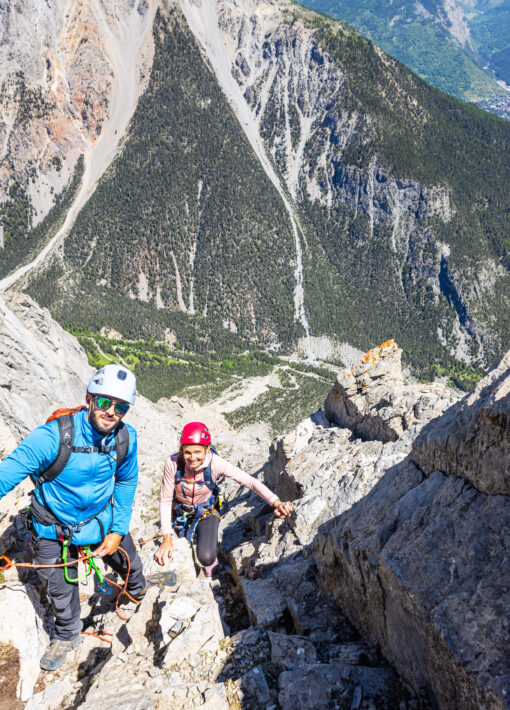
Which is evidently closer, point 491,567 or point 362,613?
point 491,567

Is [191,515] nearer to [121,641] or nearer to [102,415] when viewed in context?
[121,641]

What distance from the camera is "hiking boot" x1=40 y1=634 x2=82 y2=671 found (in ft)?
27.7

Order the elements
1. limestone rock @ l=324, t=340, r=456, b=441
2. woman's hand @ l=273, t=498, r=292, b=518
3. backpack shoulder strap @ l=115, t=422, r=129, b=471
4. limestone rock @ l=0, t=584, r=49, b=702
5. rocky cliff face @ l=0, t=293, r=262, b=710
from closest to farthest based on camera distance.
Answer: rocky cliff face @ l=0, t=293, r=262, b=710 → limestone rock @ l=0, t=584, r=49, b=702 → backpack shoulder strap @ l=115, t=422, r=129, b=471 → woman's hand @ l=273, t=498, r=292, b=518 → limestone rock @ l=324, t=340, r=456, b=441

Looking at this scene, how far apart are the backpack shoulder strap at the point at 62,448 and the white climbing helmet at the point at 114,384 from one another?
2.05ft

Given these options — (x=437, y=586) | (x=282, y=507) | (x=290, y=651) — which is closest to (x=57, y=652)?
(x=290, y=651)

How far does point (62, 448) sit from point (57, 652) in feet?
13.9

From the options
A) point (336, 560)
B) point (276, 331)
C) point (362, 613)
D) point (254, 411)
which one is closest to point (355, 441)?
point (336, 560)

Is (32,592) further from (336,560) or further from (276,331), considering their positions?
(276,331)

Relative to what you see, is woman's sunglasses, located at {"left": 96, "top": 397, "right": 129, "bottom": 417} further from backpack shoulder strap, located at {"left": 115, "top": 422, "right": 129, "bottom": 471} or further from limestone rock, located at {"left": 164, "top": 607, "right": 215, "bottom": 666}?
limestone rock, located at {"left": 164, "top": 607, "right": 215, "bottom": 666}

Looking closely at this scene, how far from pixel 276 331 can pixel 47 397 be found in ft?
559

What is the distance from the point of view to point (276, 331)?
19675 centimetres

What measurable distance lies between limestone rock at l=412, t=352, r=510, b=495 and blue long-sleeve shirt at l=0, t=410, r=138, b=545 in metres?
5.45

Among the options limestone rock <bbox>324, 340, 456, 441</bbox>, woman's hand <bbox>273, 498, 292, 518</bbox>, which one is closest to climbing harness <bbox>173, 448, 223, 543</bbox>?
woman's hand <bbox>273, 498, 292, 518</bbox>

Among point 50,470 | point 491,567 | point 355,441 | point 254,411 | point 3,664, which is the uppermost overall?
point 50,470
